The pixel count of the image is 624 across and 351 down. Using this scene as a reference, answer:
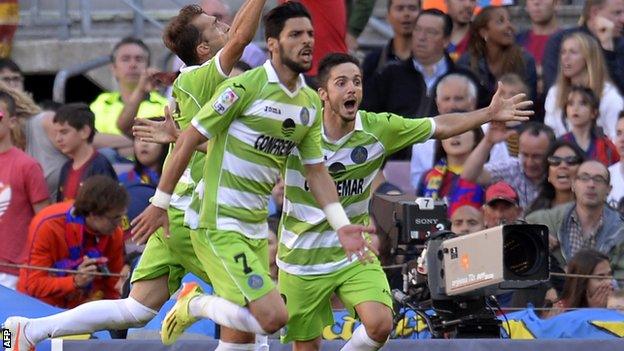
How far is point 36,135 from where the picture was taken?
48.1 feet

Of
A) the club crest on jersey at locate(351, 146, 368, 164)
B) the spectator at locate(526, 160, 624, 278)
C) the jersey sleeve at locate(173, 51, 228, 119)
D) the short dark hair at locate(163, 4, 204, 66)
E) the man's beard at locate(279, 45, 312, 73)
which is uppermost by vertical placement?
the short dark hair at locate(163, 4, 204, 66)

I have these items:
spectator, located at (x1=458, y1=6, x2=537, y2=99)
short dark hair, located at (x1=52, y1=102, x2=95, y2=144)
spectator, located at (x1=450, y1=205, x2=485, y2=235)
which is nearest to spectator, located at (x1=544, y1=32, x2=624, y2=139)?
spectator, located at (x1=458, y1=6, x2=537, y2=99)

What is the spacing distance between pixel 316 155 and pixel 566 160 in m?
3.29

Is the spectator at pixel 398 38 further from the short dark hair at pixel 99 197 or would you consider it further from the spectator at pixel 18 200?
the short dark hair at pixel 99 197

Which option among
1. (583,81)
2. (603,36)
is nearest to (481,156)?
(583,81)

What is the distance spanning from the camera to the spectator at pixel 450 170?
1366cm

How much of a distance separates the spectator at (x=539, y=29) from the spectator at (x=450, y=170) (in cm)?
168

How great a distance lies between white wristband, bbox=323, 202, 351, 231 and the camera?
10383mm

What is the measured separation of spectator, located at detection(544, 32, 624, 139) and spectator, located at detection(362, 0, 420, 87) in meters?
1.38

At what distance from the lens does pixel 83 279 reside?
12617mm

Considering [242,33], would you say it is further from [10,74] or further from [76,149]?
[10,74]

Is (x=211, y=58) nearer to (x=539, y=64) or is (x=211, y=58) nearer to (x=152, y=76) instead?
(x=152, y=76)

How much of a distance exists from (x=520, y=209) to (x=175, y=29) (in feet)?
11.1

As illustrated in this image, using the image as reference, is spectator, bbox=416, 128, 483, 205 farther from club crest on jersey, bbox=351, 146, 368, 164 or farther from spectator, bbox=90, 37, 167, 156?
club crest on jersey, bbox=351, 146, 368, 164
